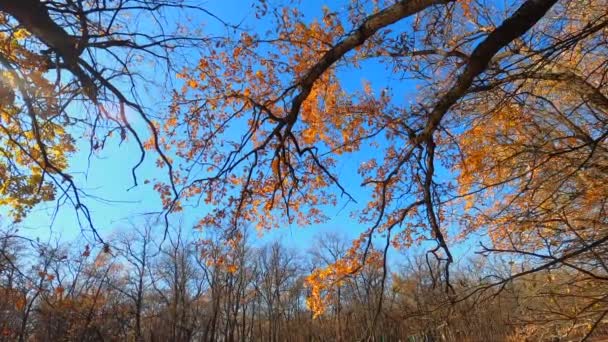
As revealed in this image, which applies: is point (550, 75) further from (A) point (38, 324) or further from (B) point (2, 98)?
(A) point (38, 324)

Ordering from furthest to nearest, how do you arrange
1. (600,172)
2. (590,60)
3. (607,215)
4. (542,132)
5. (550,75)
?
(590,60) → (542,132) → (600,172) → (607,215) → (550,75)

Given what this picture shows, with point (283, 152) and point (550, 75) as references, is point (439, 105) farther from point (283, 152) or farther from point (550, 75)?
point (550, 75)

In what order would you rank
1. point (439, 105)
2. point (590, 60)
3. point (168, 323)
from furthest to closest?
1. point (168, 323)
2. point (590, 60)
3. point (439, 105)

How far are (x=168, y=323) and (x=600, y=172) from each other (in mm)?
32591

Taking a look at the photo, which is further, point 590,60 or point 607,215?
point 590,60

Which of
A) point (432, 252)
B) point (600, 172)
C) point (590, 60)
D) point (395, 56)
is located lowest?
point (432, 252)

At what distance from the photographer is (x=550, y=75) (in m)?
5.21

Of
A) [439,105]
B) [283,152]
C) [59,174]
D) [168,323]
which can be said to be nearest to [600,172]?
[439,105]

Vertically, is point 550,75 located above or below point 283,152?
above

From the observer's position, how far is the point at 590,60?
7230 mm

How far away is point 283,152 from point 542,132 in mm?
5212

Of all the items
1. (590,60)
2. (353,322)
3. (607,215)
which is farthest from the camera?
(353,322)

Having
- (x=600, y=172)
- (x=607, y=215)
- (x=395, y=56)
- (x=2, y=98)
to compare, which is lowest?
(x=607, y=215)

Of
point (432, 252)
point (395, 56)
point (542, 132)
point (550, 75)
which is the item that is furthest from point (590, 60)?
point (432, 252)
